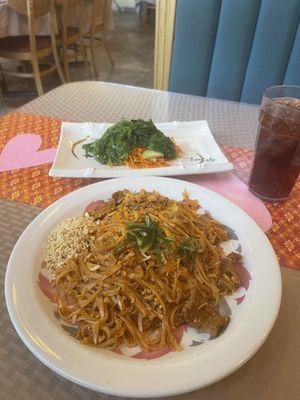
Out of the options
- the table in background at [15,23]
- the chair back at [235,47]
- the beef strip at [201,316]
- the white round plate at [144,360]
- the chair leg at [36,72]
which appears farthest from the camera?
the chair leg at [36,72]

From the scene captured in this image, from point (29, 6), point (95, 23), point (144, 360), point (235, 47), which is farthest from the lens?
point (95, 23)

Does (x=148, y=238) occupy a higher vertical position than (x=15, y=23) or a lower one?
higher

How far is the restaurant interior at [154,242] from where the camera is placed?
0.52 m

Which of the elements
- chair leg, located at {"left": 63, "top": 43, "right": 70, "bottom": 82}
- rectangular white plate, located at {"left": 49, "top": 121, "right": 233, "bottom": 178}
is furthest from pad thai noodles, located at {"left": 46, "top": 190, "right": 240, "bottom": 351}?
chair leg, located at {"left": 63, "top": 43, "right": 70, "bottom": 82}

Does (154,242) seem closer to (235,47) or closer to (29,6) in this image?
(235,47)

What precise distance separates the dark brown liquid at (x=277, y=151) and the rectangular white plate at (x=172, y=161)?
0.09 m

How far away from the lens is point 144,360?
0.52m

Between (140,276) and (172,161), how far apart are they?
1.63ft

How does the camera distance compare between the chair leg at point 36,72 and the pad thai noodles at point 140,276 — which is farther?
the chair leg at point 36,72

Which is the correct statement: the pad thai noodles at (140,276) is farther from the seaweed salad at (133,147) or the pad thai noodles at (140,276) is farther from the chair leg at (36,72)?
the chair leg at (36,72)

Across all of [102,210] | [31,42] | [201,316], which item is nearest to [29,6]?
[31,42]

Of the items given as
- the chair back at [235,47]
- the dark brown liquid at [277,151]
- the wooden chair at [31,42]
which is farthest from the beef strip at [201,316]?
the wooden chair at [31,42]

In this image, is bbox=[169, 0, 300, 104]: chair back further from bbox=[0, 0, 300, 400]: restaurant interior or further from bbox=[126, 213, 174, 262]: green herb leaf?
bbox=[126, 213, 174, 262]: green herb leaf

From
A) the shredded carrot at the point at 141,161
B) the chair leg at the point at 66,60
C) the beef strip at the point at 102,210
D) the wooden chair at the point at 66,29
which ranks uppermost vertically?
the beef strip at the point at 102,210
